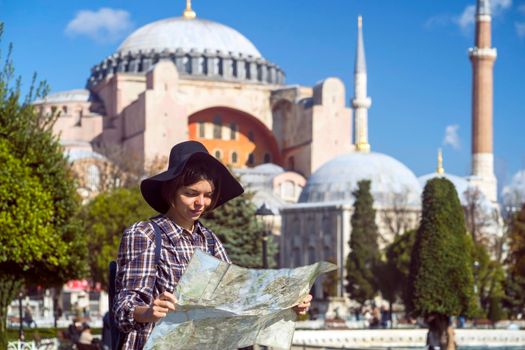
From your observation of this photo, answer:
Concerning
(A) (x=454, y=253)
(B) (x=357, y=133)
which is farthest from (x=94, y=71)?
(A) (x=454, y=253)

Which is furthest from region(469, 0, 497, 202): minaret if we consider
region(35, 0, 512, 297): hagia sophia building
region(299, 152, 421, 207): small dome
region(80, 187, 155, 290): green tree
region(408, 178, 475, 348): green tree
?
region(408, 178, 475, 348): green tree

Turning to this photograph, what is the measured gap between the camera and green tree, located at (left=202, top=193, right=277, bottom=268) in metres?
33.1

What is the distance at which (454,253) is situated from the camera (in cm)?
2702

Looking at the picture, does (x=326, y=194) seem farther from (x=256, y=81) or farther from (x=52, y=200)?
(x=52, y=200)

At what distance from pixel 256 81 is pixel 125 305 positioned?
239ft

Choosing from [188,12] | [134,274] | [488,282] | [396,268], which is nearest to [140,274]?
Result: [134,274]

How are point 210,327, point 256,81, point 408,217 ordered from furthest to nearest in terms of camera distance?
point 256,81, point 408,217, point 210,327

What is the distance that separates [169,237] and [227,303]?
46cm

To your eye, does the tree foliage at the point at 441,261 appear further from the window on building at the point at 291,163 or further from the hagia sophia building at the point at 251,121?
the window on building at the point at 291,163

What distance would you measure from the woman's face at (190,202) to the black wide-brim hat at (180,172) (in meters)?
0.07

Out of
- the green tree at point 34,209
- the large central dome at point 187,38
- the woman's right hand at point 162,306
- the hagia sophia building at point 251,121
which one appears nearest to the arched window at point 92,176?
the hagia sophia building at point 251,121

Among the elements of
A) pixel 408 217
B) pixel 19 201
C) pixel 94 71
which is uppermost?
pixel 94 71

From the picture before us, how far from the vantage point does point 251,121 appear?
74.1m

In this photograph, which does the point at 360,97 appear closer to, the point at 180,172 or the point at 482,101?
the point at 482,101
